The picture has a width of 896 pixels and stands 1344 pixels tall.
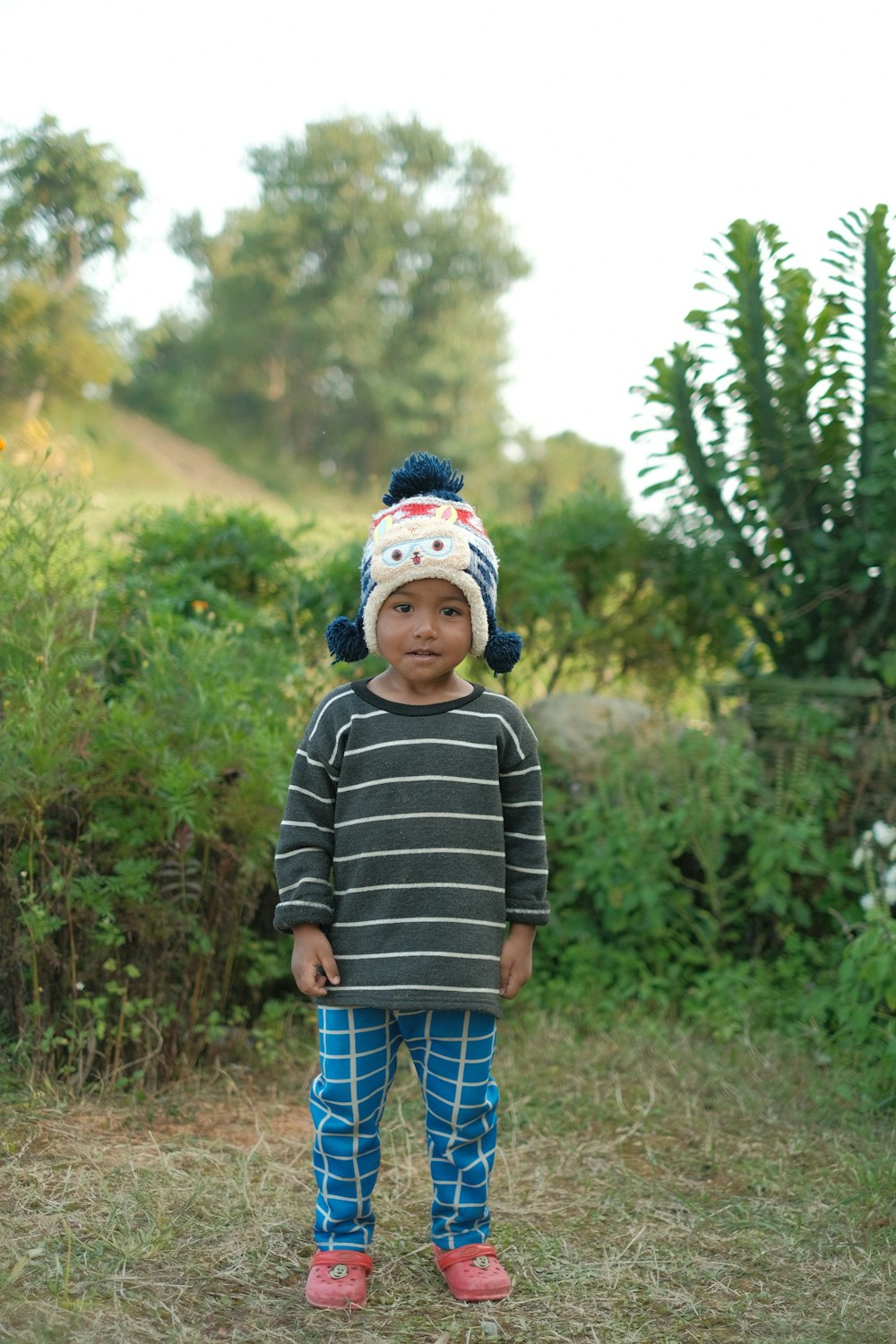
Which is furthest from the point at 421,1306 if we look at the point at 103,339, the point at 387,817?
the point at 103,339

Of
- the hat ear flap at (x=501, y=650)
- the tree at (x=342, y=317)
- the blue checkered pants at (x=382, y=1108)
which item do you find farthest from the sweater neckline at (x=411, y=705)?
the tree at (x=342, y=317)

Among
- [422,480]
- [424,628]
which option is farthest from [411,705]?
[422,480]

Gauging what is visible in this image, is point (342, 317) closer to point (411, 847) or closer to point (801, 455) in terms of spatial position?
point (801, 455)

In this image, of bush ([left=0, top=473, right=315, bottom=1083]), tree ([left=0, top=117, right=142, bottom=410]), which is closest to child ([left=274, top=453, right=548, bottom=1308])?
bush ([left=0, top=473, right=315, bottom=1083])

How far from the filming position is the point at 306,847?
8.31 feet

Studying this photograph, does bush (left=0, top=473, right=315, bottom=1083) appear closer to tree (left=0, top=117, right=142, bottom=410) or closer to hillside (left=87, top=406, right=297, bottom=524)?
tree (left=0, top=117, right=142, bottom=410)

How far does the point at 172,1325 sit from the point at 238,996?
1628mm

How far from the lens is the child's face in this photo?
2500 mm

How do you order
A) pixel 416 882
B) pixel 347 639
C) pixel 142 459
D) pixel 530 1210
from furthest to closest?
pixel 142 459 → pixel 530 1210 → pixel 347 639 → pixel 416 882

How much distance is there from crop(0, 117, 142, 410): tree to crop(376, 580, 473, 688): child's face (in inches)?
472

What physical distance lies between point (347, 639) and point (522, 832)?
56 cm

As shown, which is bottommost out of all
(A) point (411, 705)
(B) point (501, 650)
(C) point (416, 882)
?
(C) point (416, 882)

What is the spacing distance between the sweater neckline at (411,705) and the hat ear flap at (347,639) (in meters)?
0.14

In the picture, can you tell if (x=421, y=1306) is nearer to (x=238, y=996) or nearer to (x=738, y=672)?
(x=238, y=996)
